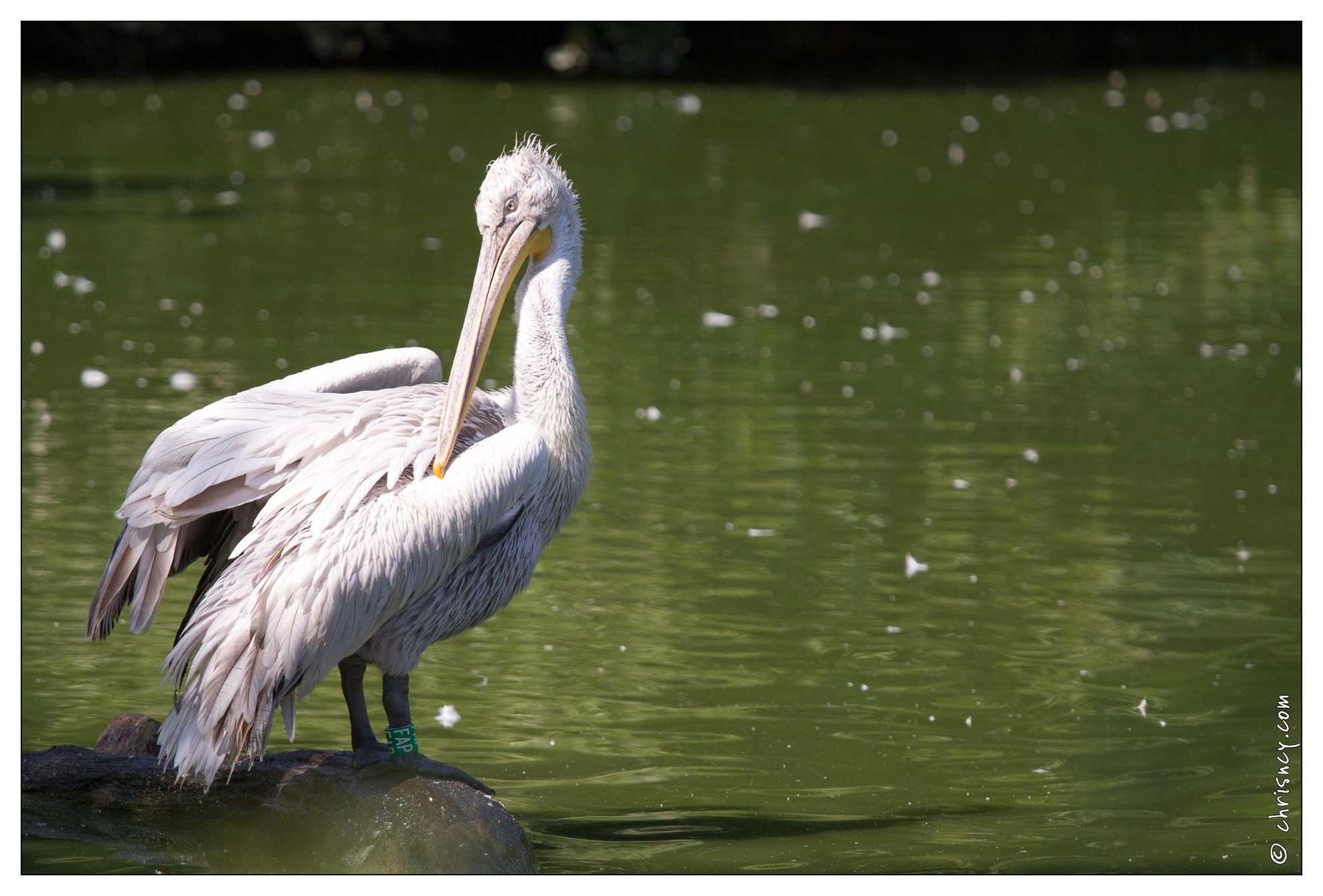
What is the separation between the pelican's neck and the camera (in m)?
4.33

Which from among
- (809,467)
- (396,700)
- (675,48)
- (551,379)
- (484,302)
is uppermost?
(675,48)

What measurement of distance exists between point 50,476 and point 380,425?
10.4ft

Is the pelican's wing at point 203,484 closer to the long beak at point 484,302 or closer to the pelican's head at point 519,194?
the long beak at point 484,302

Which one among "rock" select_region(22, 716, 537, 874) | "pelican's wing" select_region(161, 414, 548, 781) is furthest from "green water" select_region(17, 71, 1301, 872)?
"pelican's wing" select_region(161, 414, 548, 781)

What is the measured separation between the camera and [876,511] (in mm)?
6855

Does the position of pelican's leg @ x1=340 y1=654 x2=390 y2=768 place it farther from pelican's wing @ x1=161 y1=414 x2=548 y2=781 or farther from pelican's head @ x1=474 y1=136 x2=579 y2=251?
pelican's head @ x1=474 y1=136 x2=579 y2=251

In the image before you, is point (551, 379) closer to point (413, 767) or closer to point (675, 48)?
point (413, 767)

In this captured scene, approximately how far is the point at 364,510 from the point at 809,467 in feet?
11.9

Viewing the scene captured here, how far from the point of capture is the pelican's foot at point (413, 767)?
4.04 meters

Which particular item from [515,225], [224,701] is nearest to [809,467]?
[515,225]

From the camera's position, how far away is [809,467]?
7359mm

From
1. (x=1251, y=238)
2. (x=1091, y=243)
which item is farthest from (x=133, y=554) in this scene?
(x=1251, y=238)

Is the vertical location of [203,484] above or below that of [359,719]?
above

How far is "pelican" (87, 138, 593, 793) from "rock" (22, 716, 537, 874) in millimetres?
114
